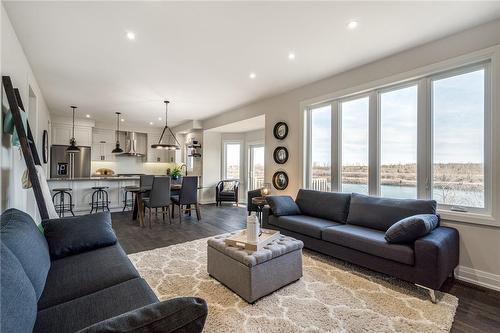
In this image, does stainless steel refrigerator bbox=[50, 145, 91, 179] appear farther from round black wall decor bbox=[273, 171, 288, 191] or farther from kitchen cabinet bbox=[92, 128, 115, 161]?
round black wall decor bbox=[273, 171, 288, 191]

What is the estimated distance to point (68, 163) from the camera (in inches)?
279

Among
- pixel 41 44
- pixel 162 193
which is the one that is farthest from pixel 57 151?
pixel 41 44

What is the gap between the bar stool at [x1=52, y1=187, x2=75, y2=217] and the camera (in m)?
5.38

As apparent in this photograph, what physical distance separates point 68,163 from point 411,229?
8629 mm

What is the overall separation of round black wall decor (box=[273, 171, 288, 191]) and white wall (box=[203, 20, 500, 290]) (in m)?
0.11

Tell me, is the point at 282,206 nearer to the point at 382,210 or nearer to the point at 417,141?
the point at 382,210

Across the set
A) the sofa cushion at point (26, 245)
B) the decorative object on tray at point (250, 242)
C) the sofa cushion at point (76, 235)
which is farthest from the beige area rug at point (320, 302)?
the sofa cushion at point (26, 245)

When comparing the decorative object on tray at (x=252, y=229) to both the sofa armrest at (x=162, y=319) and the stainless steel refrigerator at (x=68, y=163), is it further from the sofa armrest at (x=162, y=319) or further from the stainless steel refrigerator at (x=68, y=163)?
the stainless steel refrigerator at (x=68, y=163)

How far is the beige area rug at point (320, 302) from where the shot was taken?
5.91 ft

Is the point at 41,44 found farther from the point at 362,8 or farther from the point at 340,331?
the point at 340,331

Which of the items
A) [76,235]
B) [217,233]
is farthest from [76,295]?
[217,233]

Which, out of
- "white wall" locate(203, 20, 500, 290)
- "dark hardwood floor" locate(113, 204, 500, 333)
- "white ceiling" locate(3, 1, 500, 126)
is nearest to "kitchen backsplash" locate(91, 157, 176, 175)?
"dark hardwood floor" locate(113, 204, 500, 333)

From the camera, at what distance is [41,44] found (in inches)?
114

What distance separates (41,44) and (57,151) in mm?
5146
